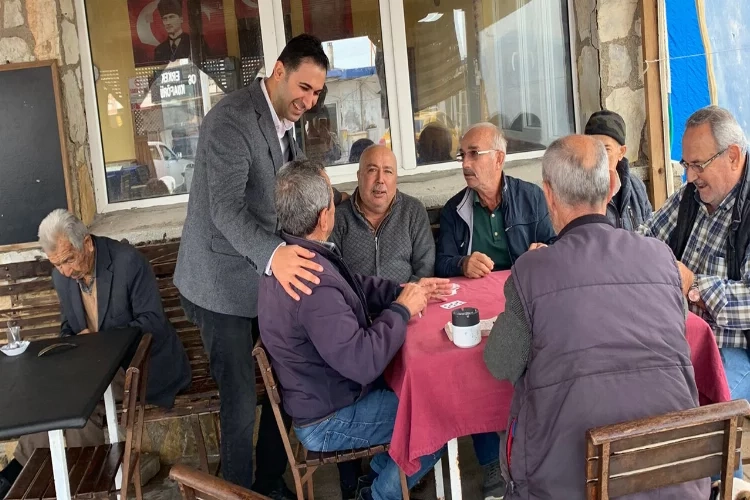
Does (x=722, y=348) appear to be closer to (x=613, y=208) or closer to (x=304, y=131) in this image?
(x=613, y=208)

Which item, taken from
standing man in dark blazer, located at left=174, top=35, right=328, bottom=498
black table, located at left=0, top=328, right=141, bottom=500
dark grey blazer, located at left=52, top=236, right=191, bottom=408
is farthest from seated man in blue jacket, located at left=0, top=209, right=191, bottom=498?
standing man in dark blazer, located at left=174, top=35, right=328, bottom=498

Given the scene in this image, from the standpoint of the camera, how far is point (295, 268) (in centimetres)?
225

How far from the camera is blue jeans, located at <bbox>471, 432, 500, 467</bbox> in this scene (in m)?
3.06

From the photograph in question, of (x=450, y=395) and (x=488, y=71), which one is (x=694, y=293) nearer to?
(x=450, y=395)

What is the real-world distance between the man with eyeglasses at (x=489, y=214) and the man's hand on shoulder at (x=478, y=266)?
5.8 inches

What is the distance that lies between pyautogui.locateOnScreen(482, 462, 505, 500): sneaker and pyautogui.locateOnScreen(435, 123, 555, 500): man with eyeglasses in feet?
2.88

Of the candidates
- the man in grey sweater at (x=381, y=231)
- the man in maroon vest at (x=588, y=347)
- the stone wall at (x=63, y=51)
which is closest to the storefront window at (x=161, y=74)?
the stone wall at (x=63, y=51)

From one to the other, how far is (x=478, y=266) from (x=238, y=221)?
114 centimetres

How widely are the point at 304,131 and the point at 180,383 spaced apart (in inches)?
66.3

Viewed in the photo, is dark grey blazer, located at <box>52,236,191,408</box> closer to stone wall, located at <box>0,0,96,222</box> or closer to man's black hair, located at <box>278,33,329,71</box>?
stone wall, located at <box>0,0,96,222</box>

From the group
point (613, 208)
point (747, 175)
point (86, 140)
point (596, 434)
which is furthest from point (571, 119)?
point (596, 434)

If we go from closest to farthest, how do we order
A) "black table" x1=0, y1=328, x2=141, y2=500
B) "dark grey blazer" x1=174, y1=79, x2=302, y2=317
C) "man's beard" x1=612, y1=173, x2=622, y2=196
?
"black table" x1=0, y1=328, x2=141, y2=500 → "dark grey blazer" x1=174, y1=79, x2=302, y2=317 → "man's beard" x1=612, y1=173, x2=622, y2=196

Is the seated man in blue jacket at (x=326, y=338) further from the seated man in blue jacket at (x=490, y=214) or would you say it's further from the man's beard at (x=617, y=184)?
the man's beard at (x=617, y=184)

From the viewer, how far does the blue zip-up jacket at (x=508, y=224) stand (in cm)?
337
